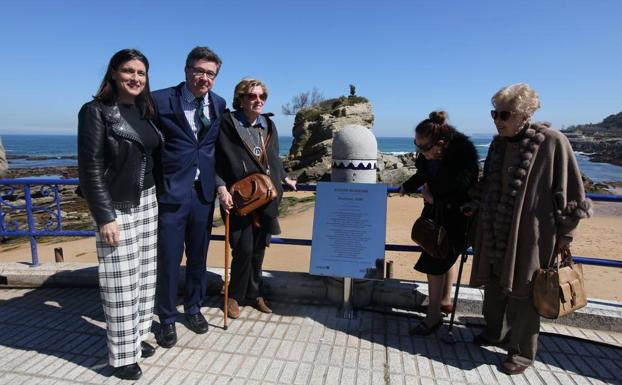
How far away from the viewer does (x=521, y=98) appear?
2678 mm

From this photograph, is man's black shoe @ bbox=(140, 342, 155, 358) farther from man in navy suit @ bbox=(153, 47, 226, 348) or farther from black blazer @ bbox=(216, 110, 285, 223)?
black blazer @ bbox=(216, 110, 285, 223)

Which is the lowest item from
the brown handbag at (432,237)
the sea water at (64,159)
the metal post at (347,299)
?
the sea water at (64,159)

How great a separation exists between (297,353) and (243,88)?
2.22 metres

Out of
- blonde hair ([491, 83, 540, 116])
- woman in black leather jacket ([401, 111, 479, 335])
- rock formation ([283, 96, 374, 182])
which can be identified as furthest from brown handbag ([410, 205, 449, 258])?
rock formation ([283, 96, 374, 182])

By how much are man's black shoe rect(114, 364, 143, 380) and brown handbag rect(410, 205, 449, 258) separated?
7.38ft

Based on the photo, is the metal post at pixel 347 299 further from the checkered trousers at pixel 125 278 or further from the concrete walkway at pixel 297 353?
the checkered trousers at pixel 125 278

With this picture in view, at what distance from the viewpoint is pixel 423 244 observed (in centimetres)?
322

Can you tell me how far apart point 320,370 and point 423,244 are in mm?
1265

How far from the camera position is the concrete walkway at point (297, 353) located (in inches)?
111

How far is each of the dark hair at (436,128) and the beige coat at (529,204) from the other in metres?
0.39

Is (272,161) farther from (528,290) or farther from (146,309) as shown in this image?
(528,290)

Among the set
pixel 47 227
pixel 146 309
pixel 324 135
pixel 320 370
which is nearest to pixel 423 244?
pixel 320 370

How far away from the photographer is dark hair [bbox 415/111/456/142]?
9.97ft

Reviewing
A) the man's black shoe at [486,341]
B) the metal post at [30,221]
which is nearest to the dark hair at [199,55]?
the metal post at [30,221]
